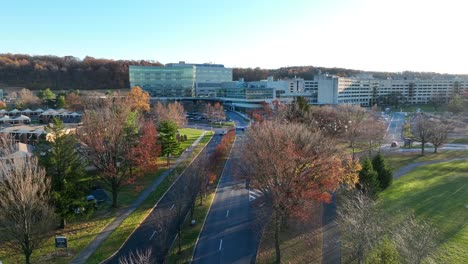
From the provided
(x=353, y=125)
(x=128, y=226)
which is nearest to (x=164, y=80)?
(x=353, y=125)

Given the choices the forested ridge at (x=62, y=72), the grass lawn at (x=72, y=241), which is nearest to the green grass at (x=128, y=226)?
the grass lawn at (x=72, y=241)

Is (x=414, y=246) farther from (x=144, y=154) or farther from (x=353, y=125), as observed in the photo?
(x=353, y=125)

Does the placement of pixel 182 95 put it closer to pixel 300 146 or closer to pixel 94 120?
pixel 94 120

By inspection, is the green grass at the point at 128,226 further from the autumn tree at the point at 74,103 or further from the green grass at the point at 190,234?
the autumn tree at the point at 74,103

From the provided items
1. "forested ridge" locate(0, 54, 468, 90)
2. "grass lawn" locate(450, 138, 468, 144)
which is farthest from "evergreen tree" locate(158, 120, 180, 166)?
"forested ridge" locate(0, 54, 468, 90)

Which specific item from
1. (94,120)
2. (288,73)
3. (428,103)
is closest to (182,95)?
(288,73)

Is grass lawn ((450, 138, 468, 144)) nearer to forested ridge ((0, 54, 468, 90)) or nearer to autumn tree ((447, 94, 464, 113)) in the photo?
autumn tree ((447, 94, 464, 113))
